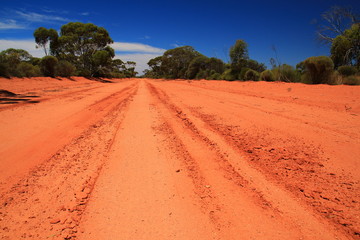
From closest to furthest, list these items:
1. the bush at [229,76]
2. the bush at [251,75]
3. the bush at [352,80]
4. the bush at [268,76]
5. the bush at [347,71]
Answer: the bush at [352,80] → the bush at [347,71] → the bush at [268,76] → the bush at [251,75] → the bush at [229,76]

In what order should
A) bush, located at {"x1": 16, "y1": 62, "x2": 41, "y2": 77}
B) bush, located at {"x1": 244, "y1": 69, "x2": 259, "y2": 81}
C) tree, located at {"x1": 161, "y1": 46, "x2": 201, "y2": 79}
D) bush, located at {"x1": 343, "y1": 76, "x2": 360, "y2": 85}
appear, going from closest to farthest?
1. bush, located at {"x1": 343, "y1": 76, "x2": 360, "y2": 85}
2. bush, located at {"x1": 16, "y1": 62, "x2": 41, "y2": 77}
3. bush, located at {"x1": 244, "y1": 69, "x2": 259, "y2": 81}
4. tree, located at {"x1": 161, "y1": 46, "x2": 201, "y2": 79}

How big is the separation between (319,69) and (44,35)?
40800 mm

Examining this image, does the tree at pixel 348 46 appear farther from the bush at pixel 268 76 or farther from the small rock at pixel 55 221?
the small rock at pixel 55 221

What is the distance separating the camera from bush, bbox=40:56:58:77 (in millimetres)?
24109

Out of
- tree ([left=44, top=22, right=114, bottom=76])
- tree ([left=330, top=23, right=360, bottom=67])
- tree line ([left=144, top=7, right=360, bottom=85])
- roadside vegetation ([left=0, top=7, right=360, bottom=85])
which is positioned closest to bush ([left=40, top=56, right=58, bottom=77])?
roadside vegetation ([left=0, top=7, right=360, bottom=85])

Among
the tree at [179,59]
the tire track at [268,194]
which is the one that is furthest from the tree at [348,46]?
the tree at [179,59]

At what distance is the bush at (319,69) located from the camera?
42.5ft

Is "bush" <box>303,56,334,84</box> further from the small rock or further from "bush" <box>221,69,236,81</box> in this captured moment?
the small rock

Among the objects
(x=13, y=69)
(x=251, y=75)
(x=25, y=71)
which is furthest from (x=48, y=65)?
(x=251, y=75)

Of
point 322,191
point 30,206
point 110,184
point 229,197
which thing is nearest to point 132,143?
point 110,184

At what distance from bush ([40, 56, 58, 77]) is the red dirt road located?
2401cm

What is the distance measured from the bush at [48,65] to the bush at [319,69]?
89.8 ft

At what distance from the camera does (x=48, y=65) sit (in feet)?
79.8

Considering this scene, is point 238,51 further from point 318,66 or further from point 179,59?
point 179,59
